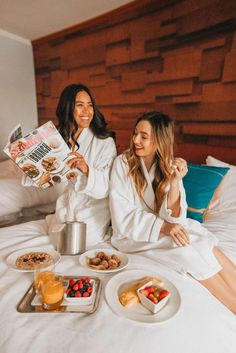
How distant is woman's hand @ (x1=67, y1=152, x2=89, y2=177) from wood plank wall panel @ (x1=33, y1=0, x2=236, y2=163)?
47.7 inches

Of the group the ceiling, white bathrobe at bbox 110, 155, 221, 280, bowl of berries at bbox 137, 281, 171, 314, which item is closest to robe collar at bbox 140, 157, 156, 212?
white bathrobe at bbox 110, 155, 221, 280

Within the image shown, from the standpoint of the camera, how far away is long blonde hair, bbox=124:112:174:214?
1.33 meters

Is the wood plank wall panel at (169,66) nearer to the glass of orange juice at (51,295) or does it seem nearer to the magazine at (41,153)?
the magazine at (41,153)

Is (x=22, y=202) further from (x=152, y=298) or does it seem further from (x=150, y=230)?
(x=152, y=298)

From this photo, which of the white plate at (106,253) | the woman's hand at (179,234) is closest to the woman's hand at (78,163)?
the white plate at (106,253)

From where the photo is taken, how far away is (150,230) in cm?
121

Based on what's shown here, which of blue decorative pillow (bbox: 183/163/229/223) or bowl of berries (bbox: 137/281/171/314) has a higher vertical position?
blue decorative pillow (bbox: 183/163/229/223)

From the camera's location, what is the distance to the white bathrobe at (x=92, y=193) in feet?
4.37

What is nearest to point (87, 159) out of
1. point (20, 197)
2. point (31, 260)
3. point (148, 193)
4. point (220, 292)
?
point (148, 193)

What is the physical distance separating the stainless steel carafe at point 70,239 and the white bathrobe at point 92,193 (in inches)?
4.7

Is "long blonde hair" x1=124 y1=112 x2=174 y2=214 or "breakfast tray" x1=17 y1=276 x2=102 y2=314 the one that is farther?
"long blonde hair" x1=124 y1=112 x2=174 y2=214

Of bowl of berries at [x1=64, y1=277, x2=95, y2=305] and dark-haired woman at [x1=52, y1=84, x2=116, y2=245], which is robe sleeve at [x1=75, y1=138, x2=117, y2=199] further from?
bowl of berries at [x1=64, y1=277, x2=95, y2=305]

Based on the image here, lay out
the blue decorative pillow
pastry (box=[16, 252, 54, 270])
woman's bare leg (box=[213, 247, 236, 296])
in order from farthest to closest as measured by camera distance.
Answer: the blue decorative pillow
woman's bare leg (box=[213, 247, 236, 296])
pastry (box=[16, 252, 54, 270])

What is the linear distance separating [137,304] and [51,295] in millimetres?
296
